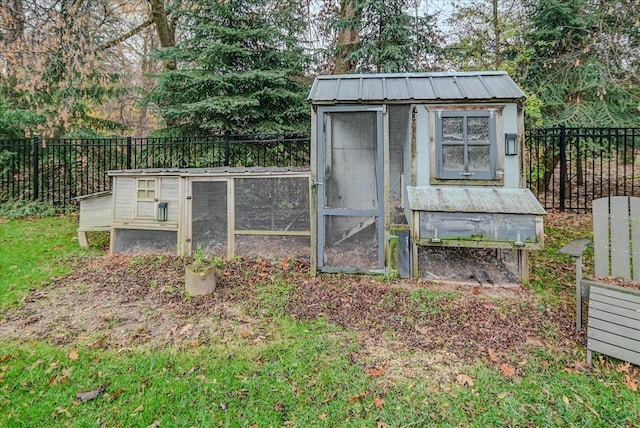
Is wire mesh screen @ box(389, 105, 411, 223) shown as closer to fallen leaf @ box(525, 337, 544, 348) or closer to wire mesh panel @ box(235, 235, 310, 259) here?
wire mesh panel @ box(235, 235, 310, 259)

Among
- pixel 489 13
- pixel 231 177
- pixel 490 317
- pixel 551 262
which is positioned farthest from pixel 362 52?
pixel 490 317

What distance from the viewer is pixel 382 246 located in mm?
4273

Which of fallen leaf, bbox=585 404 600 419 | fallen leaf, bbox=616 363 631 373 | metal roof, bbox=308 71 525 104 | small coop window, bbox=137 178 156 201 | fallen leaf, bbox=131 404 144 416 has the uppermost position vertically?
metal roof, bbox=308 71 525 104

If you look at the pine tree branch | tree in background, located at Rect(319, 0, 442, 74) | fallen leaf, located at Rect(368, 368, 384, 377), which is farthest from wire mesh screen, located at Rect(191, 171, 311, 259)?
the pine tree branch

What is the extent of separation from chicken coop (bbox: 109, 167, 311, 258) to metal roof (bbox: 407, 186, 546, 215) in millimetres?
1559

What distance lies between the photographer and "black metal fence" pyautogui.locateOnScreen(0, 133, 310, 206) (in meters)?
7.54

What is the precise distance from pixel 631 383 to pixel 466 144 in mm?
2644

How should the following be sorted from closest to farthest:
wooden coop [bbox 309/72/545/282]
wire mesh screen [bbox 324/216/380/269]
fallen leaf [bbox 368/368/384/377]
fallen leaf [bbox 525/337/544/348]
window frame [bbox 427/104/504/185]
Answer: fallen leaf [bbox 368/368/384/377], fallen leaf [bbox 525/337/544/348], wooden coop [bbox 309/72/545/282], window frame [bbox 427/104/504/185], wire mesh screen [bbox 324/216/380/269]

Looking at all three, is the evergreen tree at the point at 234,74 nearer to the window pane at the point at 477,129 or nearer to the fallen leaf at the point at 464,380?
the window pane at the point at 477,129

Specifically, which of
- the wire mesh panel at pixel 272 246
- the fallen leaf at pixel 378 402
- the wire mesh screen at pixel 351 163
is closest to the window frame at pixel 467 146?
the wire mesh screen at pixel 351 163

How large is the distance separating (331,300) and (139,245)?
10.3 feet

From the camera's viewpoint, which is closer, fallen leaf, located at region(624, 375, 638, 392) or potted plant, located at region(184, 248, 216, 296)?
fallen leaf, located at region(624, 375, 638, 392)

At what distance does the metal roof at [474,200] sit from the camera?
3.60 meters

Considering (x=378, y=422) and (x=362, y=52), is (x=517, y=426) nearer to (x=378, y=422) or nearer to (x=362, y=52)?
(x=378, y=422)
